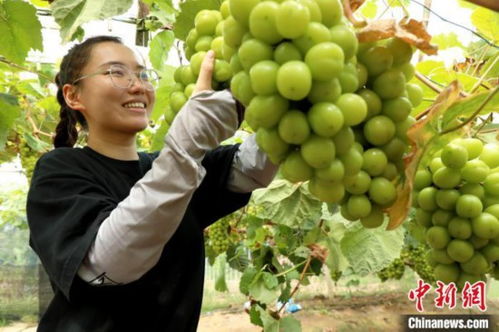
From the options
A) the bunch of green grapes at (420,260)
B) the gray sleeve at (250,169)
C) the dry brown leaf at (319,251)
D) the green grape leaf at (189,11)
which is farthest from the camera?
the bunch of green grapes at (420,260)

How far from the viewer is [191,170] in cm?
88

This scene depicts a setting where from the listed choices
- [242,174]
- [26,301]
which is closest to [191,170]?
[242,174]

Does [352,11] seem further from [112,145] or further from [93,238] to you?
[112,145]

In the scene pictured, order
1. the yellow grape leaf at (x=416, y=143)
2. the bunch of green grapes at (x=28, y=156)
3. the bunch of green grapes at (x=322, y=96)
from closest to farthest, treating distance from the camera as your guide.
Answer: the bunch of green grapes at (x=322, y=96)
the yellow grape leaf at (x=416, y=143)
the bunch of green grapes at (x=28, y=156)

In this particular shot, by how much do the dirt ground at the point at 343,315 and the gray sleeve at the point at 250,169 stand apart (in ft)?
21.1

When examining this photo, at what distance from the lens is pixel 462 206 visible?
818 millimetres

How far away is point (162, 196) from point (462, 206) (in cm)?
55

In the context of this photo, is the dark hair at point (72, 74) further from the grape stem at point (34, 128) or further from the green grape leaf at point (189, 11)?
the grape stem at point (34, 128)

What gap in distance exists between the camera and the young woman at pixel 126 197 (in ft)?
2.91

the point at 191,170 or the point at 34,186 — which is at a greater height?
the point at 191,170

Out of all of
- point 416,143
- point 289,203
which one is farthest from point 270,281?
point 416,143

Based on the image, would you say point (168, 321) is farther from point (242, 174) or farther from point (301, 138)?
point (301, 138)

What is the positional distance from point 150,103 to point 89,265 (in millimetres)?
485

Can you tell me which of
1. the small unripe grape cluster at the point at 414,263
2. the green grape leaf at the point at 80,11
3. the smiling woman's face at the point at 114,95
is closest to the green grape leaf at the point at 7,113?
the smiling woman's face at the point at 114,95
